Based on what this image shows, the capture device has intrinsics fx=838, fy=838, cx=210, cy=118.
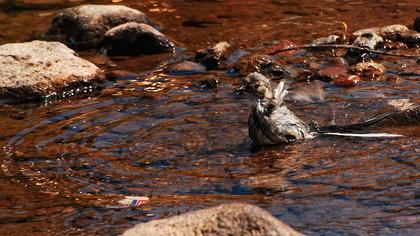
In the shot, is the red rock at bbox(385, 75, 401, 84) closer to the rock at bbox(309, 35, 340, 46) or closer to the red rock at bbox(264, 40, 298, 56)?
the rock at bbox(309, 35, 340, 46)

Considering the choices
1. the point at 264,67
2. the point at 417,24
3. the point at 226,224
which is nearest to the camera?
the point at 226,224

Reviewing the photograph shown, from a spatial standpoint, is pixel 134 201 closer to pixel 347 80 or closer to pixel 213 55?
pixel 347 80

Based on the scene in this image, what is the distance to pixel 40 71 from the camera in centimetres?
1164

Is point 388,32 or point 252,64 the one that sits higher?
point 388,32

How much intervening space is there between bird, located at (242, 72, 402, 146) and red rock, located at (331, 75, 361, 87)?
78.6 inches

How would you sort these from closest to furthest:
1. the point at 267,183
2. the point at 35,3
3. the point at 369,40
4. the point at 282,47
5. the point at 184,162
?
1. the point at 267,183
2. the point at 184,162
3. the point at 369,40
4. the point at 282,47
5. the point at 35,3

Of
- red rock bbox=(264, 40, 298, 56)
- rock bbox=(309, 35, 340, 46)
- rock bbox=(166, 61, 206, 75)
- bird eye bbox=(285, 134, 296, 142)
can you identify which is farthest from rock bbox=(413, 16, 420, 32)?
bird eye bbox=(285, 134, 296, 142)

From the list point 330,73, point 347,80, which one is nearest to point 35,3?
point 330,73

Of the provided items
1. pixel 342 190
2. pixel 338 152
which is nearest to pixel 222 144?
pixel 338 152

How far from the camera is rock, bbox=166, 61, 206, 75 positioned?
12.2 meters

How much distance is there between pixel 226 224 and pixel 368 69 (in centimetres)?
692

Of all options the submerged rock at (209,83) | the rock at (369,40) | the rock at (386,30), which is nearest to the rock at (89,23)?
the submerged rock at (209,83)

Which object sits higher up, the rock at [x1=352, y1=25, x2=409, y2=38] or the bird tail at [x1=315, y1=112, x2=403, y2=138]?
the rock at [x1=352, y1=25, x2=409, y2=38]

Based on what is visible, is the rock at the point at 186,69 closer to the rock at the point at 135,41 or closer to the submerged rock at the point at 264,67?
the submerged rock at the point at 264,67
